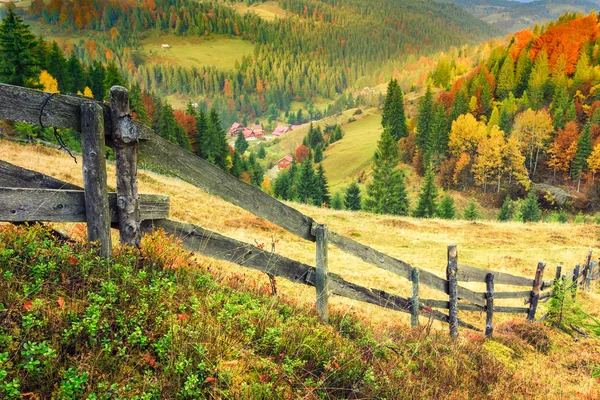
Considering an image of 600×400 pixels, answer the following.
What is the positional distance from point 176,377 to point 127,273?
124 centimetres

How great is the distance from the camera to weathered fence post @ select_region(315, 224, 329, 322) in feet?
16.4

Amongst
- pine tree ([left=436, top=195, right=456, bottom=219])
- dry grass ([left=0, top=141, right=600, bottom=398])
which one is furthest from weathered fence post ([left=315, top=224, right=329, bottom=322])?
pine tree ([left=436, top=195, right=456, bottom=219])

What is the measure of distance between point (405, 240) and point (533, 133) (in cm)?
7200

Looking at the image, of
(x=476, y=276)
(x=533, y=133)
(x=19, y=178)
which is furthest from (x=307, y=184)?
(x=19, y=178)

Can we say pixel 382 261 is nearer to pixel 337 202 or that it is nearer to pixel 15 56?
pixel 15 56

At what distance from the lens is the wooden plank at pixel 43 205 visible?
3453 mm

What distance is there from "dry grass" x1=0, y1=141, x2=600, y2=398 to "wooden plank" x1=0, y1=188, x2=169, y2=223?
6.09 m

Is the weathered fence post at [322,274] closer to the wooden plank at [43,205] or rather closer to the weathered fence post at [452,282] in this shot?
the wooden plank at [43,205]

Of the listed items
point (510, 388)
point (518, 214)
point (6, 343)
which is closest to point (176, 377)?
point (6, 343)

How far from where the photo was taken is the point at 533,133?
275 ft

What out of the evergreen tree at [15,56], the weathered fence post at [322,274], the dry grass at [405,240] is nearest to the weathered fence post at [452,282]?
the dry grass at [405,240]

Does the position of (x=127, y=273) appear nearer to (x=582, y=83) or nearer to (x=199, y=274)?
(x=199, y=274)

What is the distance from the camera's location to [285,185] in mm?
90312

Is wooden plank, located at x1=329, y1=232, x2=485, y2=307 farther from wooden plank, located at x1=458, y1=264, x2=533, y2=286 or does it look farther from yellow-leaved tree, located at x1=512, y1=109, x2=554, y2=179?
yellow-leaved tree, located at x1=512, y1=109, x2=554, y2=179
